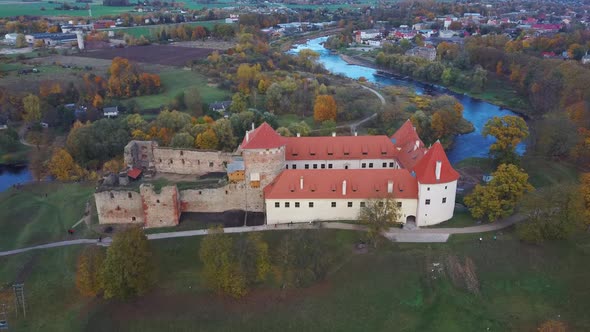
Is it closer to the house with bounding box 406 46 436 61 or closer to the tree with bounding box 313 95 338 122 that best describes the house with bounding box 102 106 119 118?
the tree with bounding box 313 95 338 122

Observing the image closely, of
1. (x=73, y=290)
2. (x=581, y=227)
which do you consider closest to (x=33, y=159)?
(x=73, y=290)

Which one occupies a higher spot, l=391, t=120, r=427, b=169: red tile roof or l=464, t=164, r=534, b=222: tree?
l=391, t=120, r=427, b=169: red tile roof

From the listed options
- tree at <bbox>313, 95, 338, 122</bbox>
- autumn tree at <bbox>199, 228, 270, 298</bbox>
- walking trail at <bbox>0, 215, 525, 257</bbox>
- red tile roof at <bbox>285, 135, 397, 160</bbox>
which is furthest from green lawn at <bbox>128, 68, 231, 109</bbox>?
autumn tree at <bbox>199, 228, 270, 298</bbox>

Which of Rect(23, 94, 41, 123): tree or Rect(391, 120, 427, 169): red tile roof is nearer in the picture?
Rect(391, 120, 427, 169): red tile roof

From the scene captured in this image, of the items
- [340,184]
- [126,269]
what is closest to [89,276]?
[126,269]

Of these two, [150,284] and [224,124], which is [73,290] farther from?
[224,124]

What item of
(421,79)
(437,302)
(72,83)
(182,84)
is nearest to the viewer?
(437,302)
